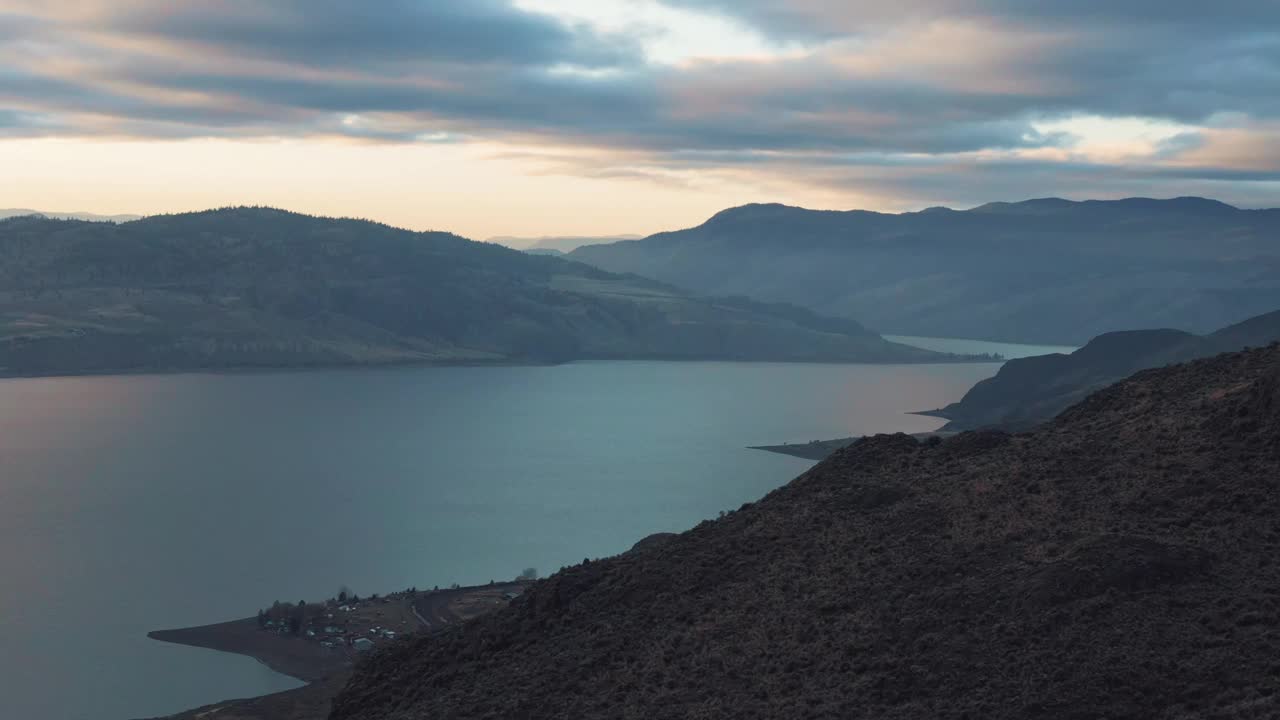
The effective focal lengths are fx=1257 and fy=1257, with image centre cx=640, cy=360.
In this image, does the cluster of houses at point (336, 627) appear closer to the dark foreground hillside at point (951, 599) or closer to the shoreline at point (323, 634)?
the shoreline at point (323, 634)

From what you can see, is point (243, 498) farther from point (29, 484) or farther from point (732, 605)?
→ point (732, 605)

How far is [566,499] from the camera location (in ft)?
616

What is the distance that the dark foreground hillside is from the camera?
28328 mm

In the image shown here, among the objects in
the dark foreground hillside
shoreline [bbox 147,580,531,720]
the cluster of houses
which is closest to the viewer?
the dark foreground hillside

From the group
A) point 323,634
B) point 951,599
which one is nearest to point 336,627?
point 323,634

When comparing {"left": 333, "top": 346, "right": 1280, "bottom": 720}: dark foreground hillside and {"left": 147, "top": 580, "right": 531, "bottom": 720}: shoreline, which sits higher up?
{"left": 333, "top": 346, "right": 1280, "bottom": 720}: dark foreground hillside

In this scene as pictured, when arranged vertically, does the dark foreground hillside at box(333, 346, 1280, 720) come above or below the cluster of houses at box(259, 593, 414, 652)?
above

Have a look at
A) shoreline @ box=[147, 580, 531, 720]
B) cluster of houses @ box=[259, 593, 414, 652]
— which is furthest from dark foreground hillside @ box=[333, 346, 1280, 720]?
cluster of houses @ box=[259, 593, 414, 652]

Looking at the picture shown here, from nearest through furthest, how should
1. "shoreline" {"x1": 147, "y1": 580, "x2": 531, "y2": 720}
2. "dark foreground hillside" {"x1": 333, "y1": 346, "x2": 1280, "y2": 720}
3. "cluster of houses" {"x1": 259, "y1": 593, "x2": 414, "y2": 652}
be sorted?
"dark foreground hillside" {"x1": 333, "y1": 346, "x2": 1280, "y2": 720}
"shoreline" {"x1": 147, "y1": 580, "x2": 531, "y2": 720}
"cluster of houses" {"x1": 259, "y1": 593, "x2": 414, "y2": 652}

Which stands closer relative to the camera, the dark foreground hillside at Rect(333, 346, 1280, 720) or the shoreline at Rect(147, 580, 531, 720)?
the dark foreground hillside at Rect(333, 346, 1280, 720)

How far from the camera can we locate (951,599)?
109 ft

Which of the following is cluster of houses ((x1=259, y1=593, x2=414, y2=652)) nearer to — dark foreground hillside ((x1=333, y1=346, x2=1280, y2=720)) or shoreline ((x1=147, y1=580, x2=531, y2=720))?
shoreline ((x1=147, y1=580, x2=531, y2=720))

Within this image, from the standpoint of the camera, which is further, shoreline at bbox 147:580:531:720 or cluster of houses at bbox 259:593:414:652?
cluster of houses at bbox 259:593:414:652

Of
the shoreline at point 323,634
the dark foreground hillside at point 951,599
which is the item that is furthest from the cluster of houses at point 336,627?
the dark foreground hillside at point 951,599
